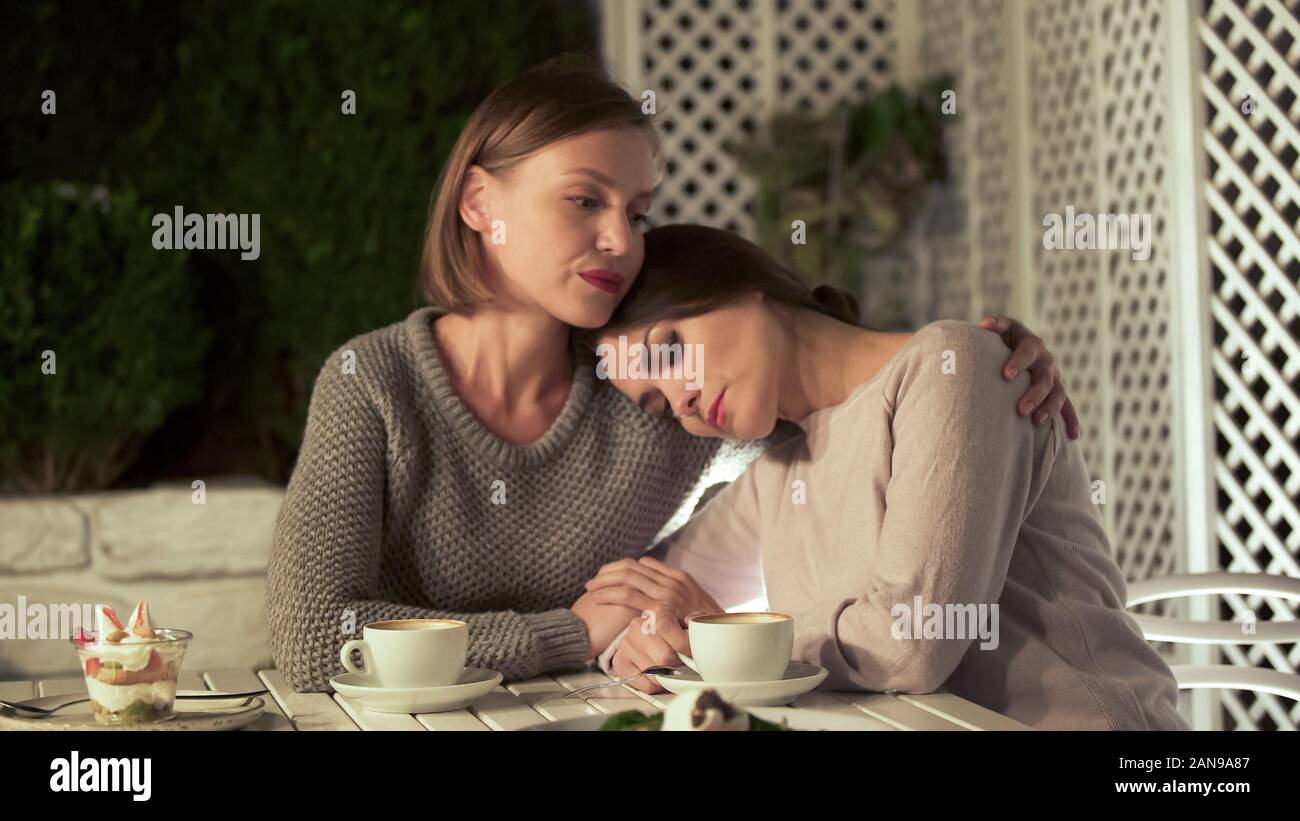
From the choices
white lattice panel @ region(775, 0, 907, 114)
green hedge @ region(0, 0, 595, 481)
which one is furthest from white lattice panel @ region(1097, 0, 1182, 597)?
green hedge @ region(0, 0, 595, 481)

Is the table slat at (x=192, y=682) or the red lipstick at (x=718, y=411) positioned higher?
the red lipstick at (x=718, y=411)

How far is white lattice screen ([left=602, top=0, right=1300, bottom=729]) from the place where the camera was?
3918mm

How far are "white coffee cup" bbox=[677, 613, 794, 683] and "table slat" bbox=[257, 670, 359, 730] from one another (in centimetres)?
40

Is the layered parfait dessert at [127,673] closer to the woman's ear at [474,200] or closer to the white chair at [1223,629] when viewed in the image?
the woman's ear at [474,200]

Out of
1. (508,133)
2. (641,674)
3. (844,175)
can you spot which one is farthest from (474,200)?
(844,175)

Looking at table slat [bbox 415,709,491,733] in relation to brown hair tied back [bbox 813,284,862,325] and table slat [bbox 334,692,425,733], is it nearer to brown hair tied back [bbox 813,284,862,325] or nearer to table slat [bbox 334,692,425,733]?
table slat [bbox 334,692,425,733]

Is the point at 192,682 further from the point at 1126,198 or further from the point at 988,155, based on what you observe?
the point at 988,155

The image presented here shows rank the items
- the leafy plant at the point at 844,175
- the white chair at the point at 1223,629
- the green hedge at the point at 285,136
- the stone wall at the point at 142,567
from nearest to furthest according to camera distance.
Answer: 1. the white chair at the point at 1223,629
2. the stone wall at the point at 142,567
3. the green hedge at the point at 285,136
4. the leafy plant at the point at 844,175

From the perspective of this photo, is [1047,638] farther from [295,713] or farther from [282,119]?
[282,119]

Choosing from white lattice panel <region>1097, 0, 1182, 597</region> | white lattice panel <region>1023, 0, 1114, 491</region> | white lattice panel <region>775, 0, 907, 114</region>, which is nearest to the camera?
white lattice panel <region>1097, 0, 1182, 597</region>

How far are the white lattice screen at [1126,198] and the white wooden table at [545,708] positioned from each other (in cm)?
270

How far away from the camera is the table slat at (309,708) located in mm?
1517

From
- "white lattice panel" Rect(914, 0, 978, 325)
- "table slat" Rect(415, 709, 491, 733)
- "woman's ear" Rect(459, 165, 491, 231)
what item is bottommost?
"table slat" Rect(415, 709, 491, 733)

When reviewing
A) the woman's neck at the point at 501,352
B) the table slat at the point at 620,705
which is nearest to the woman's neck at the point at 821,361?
the woman's neck at the point at 501,352
